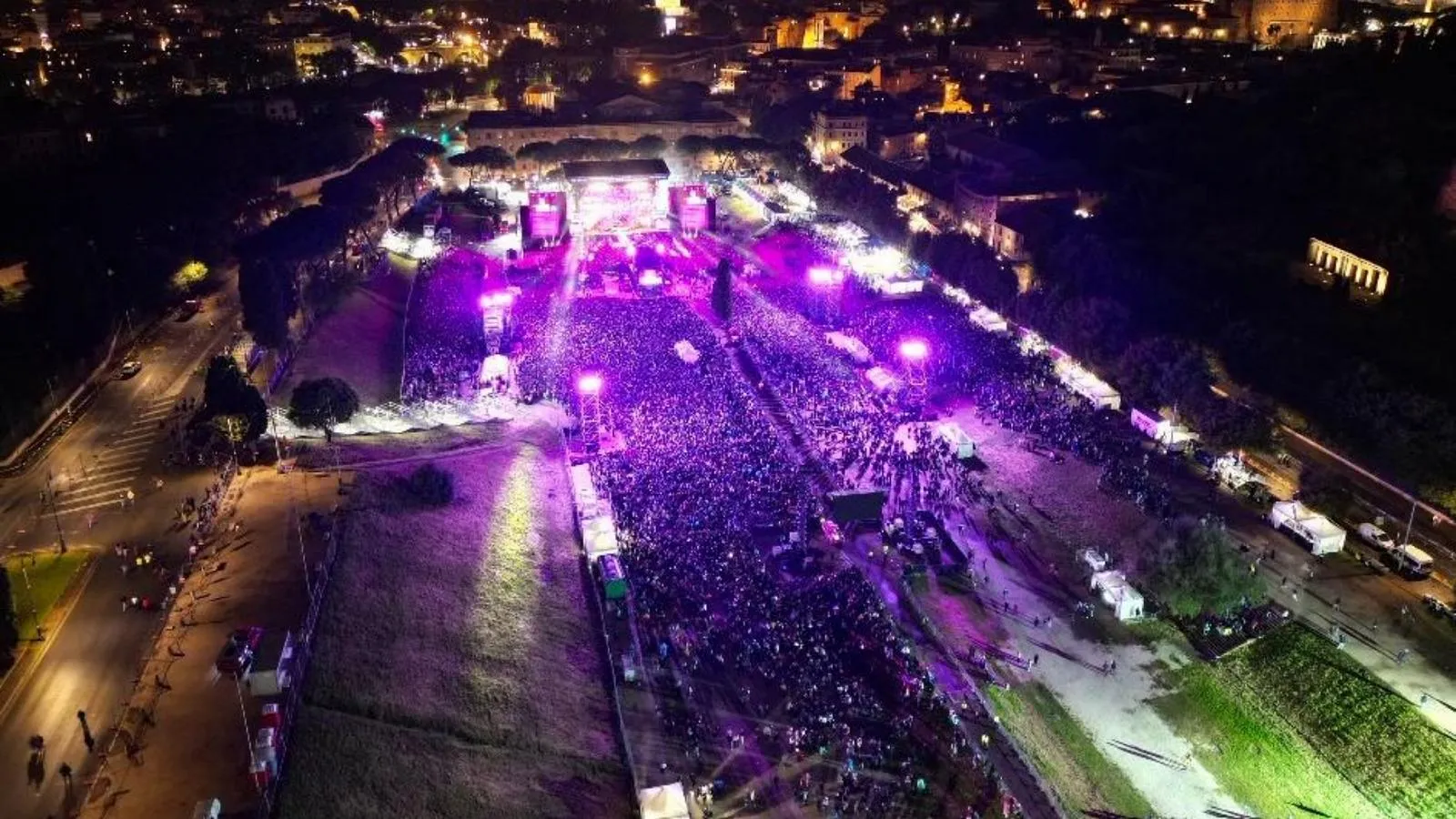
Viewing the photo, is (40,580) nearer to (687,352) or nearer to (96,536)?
(96,536)

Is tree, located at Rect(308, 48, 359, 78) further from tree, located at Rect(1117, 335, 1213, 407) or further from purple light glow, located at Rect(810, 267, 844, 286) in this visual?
tree, located at Rect(1117, 335, 1213, 407)

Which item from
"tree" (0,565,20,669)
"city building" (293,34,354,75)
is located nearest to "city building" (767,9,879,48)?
"city building" (293,34,354,75)

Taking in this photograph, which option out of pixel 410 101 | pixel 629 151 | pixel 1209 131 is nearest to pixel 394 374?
pixel 629 151

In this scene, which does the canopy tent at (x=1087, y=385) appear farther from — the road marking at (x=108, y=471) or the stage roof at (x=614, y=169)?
the road marking at (x=108, y=471)

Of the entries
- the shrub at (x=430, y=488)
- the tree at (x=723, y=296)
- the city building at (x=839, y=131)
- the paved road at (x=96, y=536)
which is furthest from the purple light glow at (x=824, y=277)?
the paved road at (x=96, y=536)

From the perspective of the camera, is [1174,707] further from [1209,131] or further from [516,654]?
[1209,131]

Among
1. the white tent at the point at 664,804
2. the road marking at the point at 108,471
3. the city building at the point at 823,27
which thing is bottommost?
the white tent at the point at 664,804
